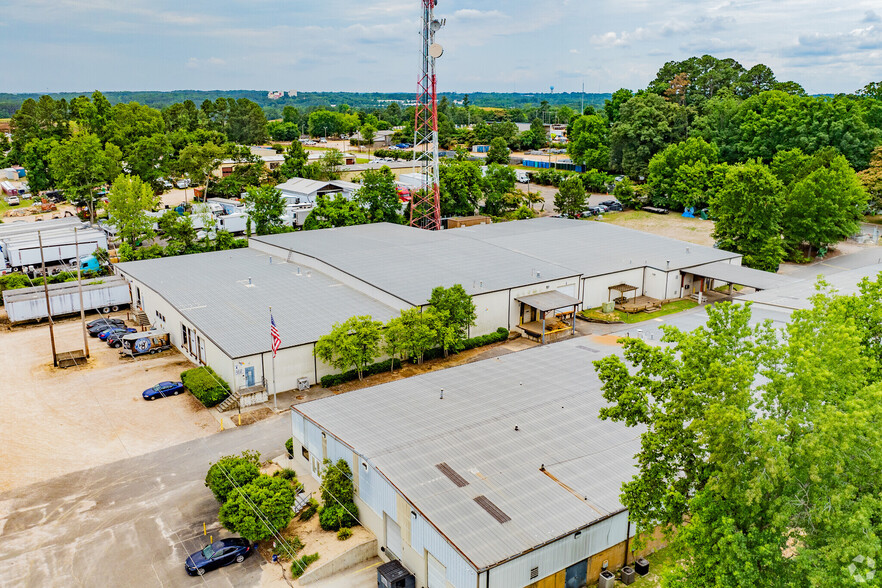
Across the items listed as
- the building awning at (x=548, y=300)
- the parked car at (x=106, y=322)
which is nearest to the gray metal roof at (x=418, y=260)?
the building awning at (x=548, y=300)

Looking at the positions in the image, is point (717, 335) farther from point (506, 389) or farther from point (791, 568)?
point (506, 389)

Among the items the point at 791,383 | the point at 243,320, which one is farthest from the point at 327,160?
the point at 791,383

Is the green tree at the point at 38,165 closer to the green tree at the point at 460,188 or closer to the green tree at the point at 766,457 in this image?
the green tree at the point at 460,188

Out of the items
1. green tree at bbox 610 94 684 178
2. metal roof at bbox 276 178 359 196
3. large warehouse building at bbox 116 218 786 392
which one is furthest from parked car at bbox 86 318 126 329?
green tree at bbox 610 94 684 178

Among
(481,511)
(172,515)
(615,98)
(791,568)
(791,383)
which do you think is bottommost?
(172,515)

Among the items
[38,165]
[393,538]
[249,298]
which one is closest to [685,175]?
[249,298]

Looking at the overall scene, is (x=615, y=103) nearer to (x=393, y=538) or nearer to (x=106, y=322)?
(x=106, y=322)

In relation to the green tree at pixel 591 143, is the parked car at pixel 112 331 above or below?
below
